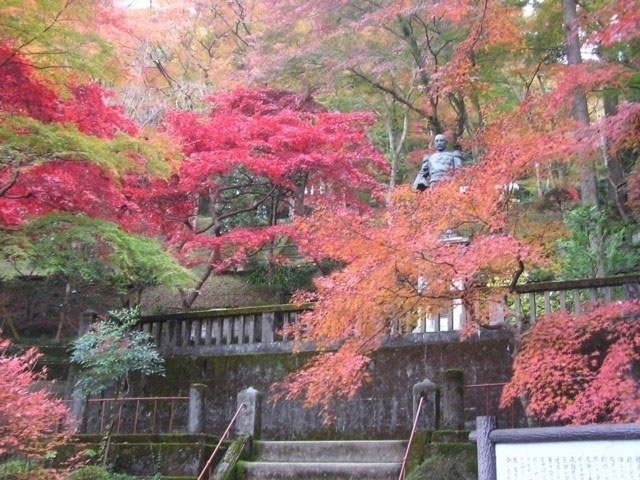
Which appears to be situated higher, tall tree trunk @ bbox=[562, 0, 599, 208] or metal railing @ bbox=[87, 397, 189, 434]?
tall tree trunk @ bbox=[562, 0, 599, 208]

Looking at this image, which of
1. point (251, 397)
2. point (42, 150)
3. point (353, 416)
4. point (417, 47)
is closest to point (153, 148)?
point (42, 150)

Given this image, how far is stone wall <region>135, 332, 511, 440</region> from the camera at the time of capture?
10.8 metres

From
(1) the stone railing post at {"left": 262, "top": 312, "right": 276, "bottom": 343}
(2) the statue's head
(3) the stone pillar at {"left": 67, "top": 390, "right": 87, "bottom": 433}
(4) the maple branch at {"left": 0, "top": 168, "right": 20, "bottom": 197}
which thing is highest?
(2) the statue's head

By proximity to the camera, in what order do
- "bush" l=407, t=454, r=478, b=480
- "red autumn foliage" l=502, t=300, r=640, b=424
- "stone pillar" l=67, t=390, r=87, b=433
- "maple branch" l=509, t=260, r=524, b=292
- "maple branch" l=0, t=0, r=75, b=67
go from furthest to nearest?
1. "stone pillar" l=67, t=390, r=87, b=433
2. "maple branch" l=0, t=0, r=75, b=67
3. "maple branch" l=509, t=260, r=524, b=292
4. "bush" l=407, t=454, r=478, b=480
5. "red autumn foliage" l=502, t=300, r=640, b=424

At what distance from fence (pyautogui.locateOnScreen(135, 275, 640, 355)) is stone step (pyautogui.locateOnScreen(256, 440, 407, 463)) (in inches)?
74.2

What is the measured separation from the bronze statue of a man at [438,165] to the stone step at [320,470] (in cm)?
551

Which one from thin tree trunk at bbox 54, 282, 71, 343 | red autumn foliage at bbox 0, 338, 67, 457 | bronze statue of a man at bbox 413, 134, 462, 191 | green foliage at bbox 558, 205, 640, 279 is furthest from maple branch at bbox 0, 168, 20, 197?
green foliage at bbox 558, 205, 640, 279

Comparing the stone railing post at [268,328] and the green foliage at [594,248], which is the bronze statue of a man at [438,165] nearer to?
the green foliage at [594,248]

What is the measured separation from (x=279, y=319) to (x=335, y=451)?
3.37 m

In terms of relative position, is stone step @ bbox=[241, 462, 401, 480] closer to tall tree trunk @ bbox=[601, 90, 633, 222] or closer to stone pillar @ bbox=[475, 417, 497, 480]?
stone pillar @ bbox=[475, 417, 497, 480]

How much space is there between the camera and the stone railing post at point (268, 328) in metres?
12.5

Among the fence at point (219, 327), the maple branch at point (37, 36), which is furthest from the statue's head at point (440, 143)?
the maple branch at point (37, 36)

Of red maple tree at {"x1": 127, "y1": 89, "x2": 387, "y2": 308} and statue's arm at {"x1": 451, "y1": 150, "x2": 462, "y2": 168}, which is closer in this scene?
statue's arm at {"x1": 451, "y1": 150, "x2": 462, "y2": 168}

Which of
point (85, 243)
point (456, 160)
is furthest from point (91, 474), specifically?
point (456, 160)
